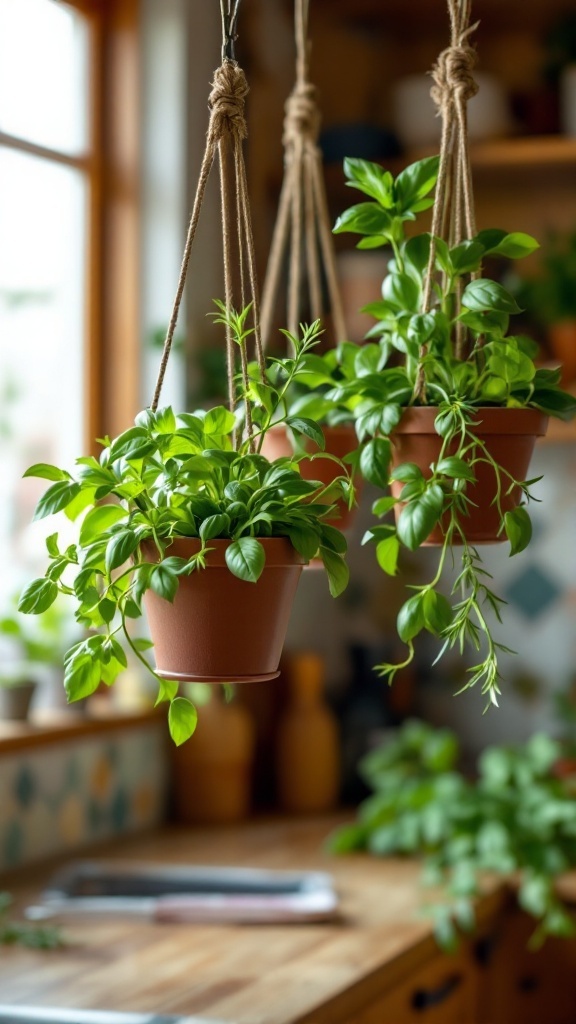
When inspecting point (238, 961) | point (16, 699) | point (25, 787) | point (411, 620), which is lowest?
point (238, 961)

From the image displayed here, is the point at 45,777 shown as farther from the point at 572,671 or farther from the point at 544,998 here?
the point at 572,671

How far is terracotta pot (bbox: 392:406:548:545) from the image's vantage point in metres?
1.14

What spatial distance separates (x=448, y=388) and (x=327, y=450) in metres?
0.25

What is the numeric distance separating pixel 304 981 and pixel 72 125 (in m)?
1.60

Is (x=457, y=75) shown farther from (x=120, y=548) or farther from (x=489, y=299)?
(x=120, y=548)

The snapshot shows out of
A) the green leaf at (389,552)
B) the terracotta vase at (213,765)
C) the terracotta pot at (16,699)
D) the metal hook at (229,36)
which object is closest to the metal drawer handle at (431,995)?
the terracotta vase at (213,765)

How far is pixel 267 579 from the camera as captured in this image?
3.45ft

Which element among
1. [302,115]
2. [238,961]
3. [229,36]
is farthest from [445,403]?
[238,961]

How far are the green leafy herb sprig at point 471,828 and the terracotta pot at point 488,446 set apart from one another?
2.97 ft

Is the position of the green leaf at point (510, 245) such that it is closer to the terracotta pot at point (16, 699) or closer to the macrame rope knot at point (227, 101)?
the macrame rope knot at point (227, 101)

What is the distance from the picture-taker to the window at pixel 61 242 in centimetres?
231

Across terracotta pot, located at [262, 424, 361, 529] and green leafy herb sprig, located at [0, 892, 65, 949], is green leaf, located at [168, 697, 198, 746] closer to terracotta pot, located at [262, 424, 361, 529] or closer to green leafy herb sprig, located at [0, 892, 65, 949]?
terracotta pot, located at [262, 424, 361, 529]

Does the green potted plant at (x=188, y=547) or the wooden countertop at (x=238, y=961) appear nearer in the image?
the green potted plant at (x=188, y=547)

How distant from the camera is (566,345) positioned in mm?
2631
